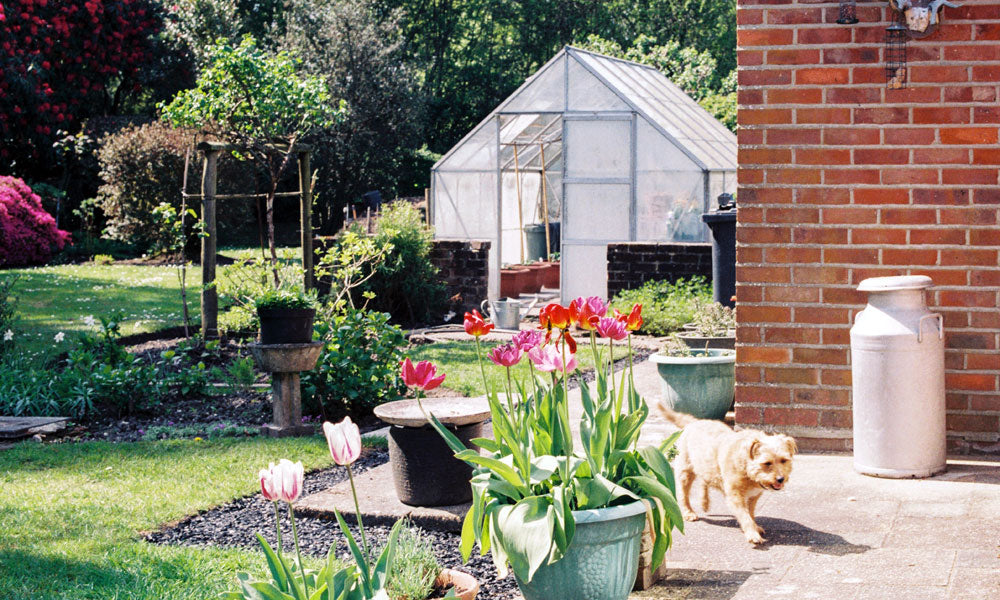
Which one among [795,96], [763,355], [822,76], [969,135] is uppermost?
[822,76]

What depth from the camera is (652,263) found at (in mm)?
13195

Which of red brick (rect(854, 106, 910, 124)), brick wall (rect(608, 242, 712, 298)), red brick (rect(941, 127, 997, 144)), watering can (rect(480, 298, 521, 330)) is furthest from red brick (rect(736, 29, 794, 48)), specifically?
watering can (rect(480, 298, 521, 330))

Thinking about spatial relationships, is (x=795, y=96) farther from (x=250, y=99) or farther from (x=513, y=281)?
(x=513, y=281)

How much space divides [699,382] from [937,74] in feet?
7.97

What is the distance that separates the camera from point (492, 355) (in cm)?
345

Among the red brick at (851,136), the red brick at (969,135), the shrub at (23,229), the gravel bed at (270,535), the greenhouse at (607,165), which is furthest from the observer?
the shrub at (23,229)

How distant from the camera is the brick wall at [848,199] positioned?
554cm

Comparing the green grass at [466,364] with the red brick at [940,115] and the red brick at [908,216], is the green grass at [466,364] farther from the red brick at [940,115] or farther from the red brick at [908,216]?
the red brick at [940,115]

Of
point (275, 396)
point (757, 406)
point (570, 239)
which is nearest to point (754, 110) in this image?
point (757, 406)

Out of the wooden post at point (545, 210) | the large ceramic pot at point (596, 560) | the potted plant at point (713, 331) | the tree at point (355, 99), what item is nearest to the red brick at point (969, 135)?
the potted plant at point (713, 331)

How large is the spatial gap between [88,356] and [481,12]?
32.9 meters

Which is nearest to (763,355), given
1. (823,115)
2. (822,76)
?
(823,115)

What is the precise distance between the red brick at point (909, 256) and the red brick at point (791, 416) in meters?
0.90

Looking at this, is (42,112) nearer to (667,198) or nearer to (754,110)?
(667,198)
